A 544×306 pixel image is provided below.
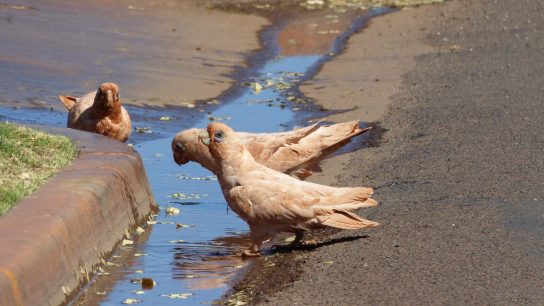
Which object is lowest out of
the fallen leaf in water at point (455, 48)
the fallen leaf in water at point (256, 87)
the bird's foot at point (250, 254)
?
the fallen leaf in water at point (256, 87)

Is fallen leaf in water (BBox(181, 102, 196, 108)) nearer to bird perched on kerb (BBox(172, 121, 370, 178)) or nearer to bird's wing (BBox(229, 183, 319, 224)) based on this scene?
bird perched on kerb (BBox(172, 121, 370, 178))

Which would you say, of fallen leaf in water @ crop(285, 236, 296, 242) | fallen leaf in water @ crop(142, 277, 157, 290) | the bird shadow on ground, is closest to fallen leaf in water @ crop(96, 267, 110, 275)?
fallen leaf in water @ crop(142, 277, 157, 290)

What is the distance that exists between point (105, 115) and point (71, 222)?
4040 mm

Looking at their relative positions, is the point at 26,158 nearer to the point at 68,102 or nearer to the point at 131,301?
the point at 131,301

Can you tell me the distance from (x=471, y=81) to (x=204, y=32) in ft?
21.1

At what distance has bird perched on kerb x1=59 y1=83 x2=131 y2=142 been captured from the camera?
10719mm

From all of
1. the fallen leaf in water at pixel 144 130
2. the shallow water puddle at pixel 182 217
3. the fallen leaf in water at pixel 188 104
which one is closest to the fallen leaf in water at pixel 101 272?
the shallow water puddle at pixel 182 217

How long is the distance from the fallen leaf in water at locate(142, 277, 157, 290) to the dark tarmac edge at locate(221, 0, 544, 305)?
20.6 inches

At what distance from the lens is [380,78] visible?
15719 mm

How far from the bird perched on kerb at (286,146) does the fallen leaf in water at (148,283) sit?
5.76 ft

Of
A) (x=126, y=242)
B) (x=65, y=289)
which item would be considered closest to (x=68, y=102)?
(x=126, y=242)

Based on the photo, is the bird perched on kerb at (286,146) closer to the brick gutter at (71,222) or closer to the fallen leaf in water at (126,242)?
the brick gutter at (71,222)

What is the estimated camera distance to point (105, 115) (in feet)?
35.5

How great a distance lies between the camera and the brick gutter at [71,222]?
19.9 feet
